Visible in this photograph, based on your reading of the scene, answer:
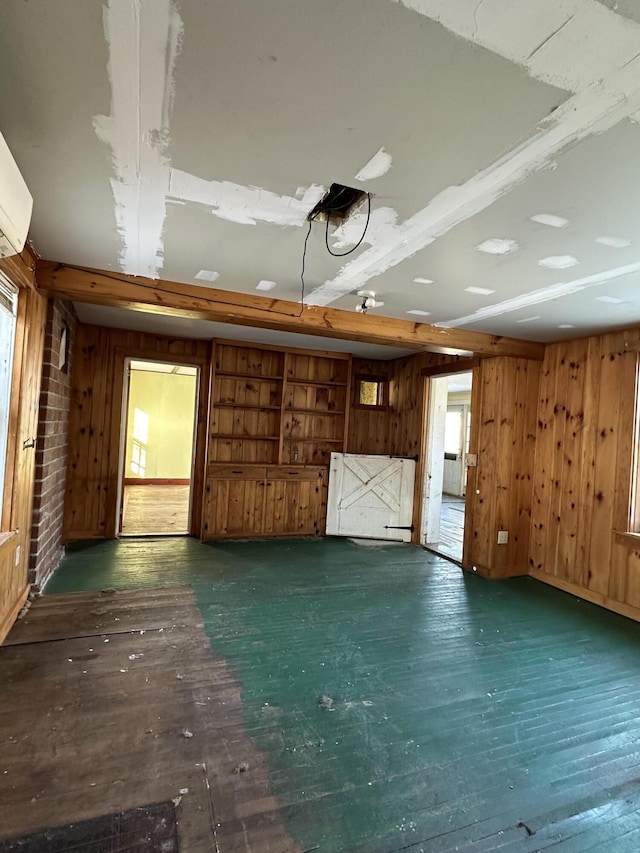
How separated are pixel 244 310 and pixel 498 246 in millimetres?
1899

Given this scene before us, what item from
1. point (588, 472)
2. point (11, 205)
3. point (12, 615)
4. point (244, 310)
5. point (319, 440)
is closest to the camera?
point (11, 205)

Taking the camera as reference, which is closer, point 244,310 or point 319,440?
point 244,310

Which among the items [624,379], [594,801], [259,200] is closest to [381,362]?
[624,379]

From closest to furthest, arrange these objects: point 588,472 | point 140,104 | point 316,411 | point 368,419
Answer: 1. point 140,104
2. point 588,472
3. point 316,411
4. point 368,419

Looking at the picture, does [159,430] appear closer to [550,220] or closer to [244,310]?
[244,310]

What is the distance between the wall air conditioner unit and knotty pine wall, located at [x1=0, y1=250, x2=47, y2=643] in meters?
0.95

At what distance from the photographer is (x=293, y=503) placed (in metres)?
5.64

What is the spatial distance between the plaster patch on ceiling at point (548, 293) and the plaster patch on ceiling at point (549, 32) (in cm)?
154

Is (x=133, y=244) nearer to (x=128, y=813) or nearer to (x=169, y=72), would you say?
(x=169, y=72)

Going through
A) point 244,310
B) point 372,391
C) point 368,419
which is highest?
point 244,310

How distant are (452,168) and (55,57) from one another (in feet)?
4.11

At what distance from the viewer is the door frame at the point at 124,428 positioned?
493 cm

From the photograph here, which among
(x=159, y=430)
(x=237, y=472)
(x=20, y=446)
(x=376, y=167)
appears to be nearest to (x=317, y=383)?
(x=237, y=472)

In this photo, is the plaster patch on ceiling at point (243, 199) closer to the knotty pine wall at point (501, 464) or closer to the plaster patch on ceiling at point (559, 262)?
the plaster patch on ceiling at point (559, 262)
